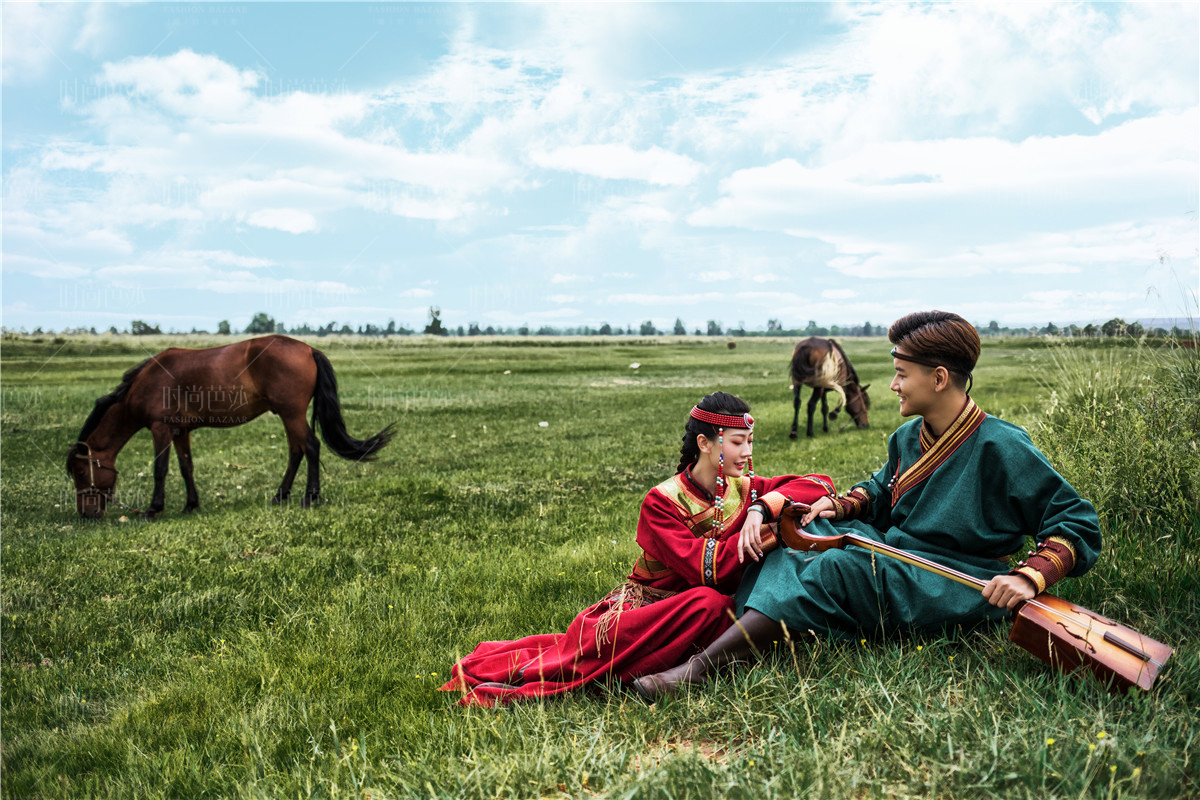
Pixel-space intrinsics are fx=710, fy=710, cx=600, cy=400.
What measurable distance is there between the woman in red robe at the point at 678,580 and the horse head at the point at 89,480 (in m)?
7.75

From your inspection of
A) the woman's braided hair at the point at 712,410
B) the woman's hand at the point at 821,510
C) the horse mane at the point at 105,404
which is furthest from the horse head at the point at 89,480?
the woman's hand at the point at 821,510

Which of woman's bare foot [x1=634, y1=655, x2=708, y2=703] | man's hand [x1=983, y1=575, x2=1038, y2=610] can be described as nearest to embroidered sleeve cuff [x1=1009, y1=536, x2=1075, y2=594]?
man's hand [x1=983, y1=575, x2=1038, y2=610]

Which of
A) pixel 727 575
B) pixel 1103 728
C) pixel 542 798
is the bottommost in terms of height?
pixel 542 798

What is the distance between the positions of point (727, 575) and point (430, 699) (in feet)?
5.50

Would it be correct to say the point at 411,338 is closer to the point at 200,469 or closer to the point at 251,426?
the point at 251,426

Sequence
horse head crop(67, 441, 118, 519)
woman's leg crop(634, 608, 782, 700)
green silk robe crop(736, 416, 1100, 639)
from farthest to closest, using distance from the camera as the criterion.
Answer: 1. horse head crop(67, 441, 118, 519)
2. woman's leg crop(634, 608, 782, 700)
3. green silk robe crop(736, 416, 1100, 639)

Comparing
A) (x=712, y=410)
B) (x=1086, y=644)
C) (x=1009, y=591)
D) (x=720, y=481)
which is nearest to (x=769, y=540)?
→ (x=720, y=481)

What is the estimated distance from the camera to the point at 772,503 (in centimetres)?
339

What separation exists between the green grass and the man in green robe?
0.50 ft

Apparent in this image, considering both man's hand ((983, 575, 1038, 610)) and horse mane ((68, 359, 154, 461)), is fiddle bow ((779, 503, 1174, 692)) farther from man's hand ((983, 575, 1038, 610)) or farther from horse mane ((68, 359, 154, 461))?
horse mane ((68, 359, 154, 461))

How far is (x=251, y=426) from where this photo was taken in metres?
18.5

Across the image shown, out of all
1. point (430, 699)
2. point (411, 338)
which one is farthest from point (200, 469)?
point (411, 338)

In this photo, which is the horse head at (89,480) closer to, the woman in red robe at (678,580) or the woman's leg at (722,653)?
the woman in red robe at (678,580)

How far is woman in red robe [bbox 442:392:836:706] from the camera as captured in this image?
345 centimetres
